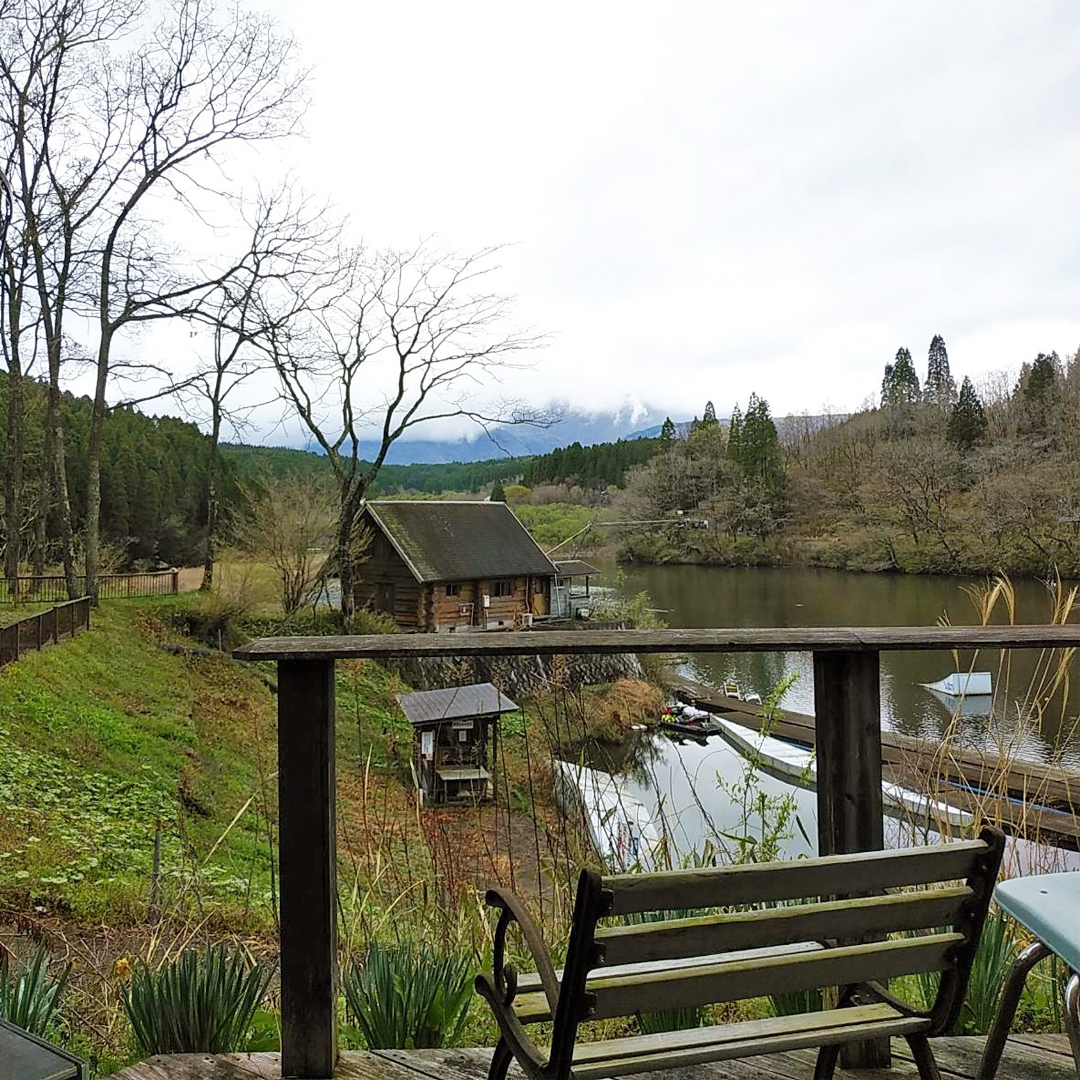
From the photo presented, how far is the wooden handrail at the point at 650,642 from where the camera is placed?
1.28 meters

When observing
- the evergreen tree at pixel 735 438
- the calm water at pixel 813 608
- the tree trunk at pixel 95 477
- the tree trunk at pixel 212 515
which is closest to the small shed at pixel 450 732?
the calm water at pixel 813 608

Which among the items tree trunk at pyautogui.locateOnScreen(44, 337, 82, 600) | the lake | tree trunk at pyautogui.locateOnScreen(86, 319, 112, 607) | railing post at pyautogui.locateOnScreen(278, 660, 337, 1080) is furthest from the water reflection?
tree trunk at pyautogui.locateOnScreen(44, 337, 82, 600)

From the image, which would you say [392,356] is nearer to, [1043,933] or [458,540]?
[458,540]

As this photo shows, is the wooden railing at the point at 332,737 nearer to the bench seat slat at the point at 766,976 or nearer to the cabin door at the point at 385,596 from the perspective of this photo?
the bench seat slat at the point at 766,976

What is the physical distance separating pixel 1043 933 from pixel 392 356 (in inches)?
683

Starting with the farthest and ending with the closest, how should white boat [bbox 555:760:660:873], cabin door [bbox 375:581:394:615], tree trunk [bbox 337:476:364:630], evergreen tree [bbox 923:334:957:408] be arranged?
evergreen tree [bbox 923:334:957:408]
cabin door [bbox 375:581:394:615]
tree trunk [bbox 337:476:364:630]
white boat [bbox 555:760:660:873]

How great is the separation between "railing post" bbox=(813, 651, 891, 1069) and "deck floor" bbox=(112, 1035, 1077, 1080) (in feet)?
0.29

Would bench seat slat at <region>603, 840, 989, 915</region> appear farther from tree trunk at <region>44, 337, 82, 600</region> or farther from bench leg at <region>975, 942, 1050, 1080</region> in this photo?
tree trunk at <region>44, 337, 82, 600</region>

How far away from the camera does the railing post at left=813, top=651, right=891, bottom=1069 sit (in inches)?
55.7

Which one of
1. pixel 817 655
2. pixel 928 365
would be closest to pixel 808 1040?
pixel 817 655

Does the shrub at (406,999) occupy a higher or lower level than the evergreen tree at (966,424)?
lower

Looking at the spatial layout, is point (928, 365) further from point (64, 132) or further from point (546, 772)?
point (546, 772)

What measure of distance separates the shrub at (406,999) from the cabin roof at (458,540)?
54.7 ft

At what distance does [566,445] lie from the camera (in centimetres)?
2841
